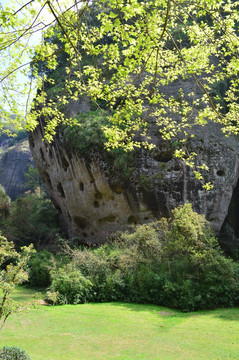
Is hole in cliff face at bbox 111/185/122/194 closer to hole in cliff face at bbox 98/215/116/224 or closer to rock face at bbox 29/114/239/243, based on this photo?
rock face at bbox 29/114/239/243

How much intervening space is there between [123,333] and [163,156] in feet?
34.8

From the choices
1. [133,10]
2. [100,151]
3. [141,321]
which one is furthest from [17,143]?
[133,10]

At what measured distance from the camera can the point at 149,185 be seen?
16.8m

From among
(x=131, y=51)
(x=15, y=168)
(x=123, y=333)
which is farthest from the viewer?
(x=15, y=168)

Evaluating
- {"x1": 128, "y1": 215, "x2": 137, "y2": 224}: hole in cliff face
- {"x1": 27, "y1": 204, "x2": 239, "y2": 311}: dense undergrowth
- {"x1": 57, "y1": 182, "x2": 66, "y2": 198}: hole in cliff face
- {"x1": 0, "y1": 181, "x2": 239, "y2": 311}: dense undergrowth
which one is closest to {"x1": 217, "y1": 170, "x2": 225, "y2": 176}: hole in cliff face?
{"x1": 0, "y1": 181, "x2": 239, "y2": 311}: dense undergrowth

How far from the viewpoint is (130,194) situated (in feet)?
56.6

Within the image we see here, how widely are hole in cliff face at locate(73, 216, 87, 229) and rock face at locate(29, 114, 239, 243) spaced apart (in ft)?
0.65

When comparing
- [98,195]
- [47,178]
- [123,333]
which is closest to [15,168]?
[47,178]

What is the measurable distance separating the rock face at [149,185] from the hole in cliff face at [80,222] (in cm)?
20

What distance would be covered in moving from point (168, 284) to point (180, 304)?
33.7 inches

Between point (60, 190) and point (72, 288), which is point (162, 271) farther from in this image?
point (60, 190)

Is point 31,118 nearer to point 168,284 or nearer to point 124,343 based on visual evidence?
point 124,343

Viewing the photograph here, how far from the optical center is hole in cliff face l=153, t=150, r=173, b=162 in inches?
680

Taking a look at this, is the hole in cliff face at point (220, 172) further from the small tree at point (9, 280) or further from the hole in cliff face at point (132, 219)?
the small tree at point (9, 280)
